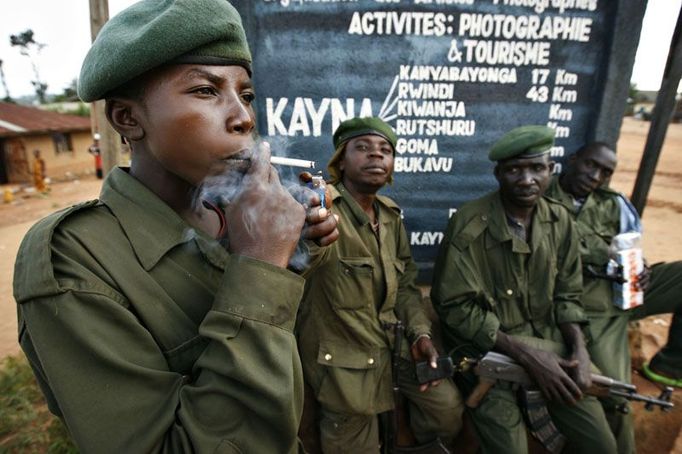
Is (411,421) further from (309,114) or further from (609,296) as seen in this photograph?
(309,114)

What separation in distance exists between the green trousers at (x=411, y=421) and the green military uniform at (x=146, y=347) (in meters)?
1.59

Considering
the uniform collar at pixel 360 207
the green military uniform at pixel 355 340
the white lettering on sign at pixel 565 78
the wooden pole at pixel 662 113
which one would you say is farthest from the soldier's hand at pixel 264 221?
the wooden pole at pixel 662 113

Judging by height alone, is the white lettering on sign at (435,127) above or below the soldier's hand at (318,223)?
above

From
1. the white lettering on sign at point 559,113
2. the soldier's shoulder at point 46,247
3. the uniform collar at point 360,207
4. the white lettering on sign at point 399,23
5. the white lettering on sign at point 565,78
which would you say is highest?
the white lettering on sign at point 399,23

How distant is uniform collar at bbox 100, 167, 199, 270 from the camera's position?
1037mm

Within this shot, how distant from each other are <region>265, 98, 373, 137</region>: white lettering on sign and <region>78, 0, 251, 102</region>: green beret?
211 cm

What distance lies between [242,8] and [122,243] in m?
2.55

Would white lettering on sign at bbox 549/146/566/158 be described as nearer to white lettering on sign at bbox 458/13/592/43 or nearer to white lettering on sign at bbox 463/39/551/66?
white lettering on sign at bbox 463/39/551/66

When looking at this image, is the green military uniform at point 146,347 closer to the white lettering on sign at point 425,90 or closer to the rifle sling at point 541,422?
the rifle sling at point 541,422

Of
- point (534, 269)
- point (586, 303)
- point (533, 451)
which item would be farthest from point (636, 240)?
point (533, 451)

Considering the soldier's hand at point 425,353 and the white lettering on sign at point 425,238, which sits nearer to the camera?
the soldier's hand at point 425,353

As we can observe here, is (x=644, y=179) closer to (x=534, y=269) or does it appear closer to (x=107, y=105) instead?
(x=534, y=269)

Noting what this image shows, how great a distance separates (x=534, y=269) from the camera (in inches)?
109

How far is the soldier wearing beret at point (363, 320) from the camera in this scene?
2352 mm
